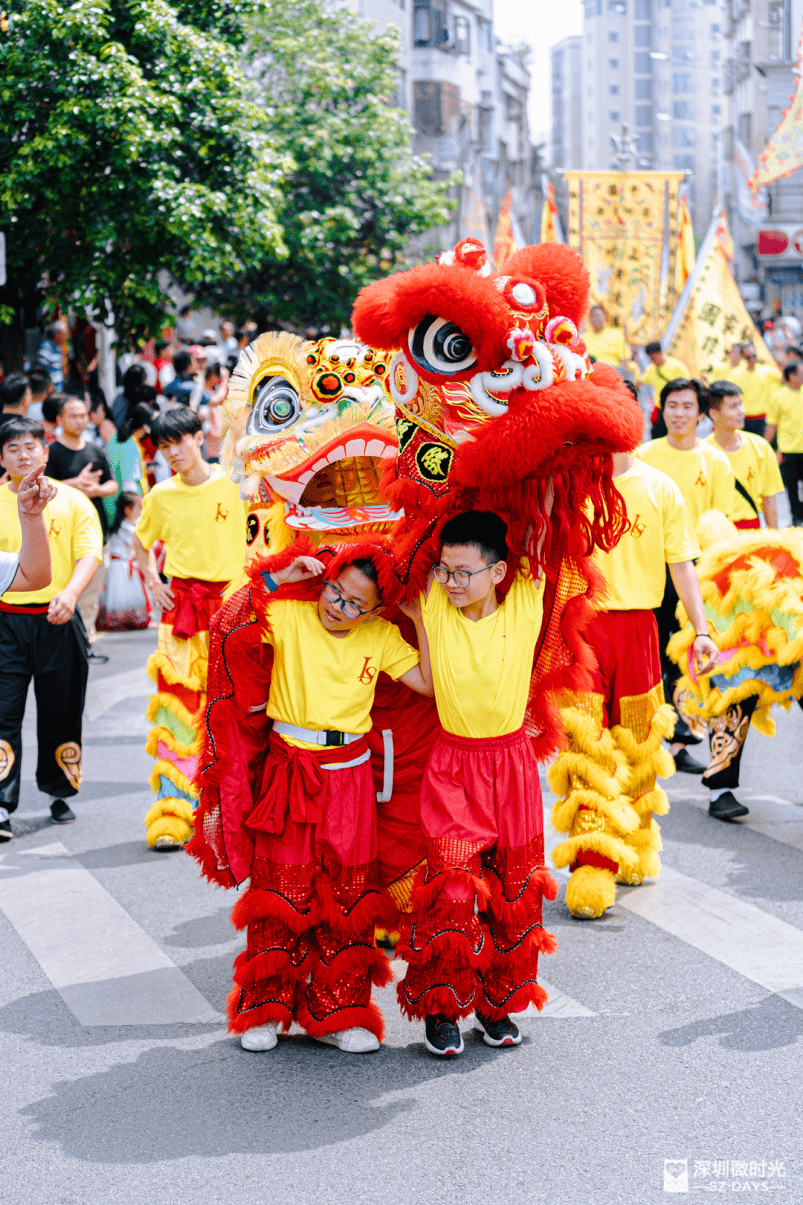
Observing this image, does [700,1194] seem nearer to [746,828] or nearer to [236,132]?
[746,828]

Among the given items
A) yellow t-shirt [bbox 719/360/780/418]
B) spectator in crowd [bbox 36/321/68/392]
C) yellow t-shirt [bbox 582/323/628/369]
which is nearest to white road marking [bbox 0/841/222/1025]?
spectator in crowd [bbox 36/321/68/392]

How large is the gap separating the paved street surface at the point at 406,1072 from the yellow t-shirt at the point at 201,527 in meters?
1.33

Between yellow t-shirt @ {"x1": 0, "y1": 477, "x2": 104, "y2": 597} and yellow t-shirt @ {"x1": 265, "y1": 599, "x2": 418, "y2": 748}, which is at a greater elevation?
yellow t-shirt @ {"x1": 0, "y1": 477, "x2": 104, "y2": 597}

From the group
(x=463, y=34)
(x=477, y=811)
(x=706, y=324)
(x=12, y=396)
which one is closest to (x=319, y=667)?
(x=477, y=811)

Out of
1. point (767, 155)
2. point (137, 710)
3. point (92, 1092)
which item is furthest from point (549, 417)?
point (767, 155)

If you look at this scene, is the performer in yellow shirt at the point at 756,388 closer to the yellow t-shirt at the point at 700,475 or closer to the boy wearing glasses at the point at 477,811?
the yellow t-shirt at the point at 700,475

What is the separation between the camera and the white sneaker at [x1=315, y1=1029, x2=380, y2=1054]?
13.7ft

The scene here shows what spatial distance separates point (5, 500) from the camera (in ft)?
21.2

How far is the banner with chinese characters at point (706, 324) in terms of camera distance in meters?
18.5

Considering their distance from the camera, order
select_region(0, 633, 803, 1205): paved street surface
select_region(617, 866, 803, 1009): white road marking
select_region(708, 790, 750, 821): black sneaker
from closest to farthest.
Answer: select_region(0, 633, 803, 1205): paved street surface, select_region(617, 866, 803, 1009): white road marking, select_region(708, 790, 750, 821): black sneaker

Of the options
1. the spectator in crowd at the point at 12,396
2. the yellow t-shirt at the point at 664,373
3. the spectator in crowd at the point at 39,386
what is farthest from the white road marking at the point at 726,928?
the yellow t-shirt at the point at 664,373

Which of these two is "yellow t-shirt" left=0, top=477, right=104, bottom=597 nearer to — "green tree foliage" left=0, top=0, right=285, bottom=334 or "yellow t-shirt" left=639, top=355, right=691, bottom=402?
A: "green tree foliage" left=0, top=0, right=285, bottom=334

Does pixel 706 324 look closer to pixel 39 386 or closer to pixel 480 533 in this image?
pixel 39 386

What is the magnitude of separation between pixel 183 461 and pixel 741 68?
64.2 meters
